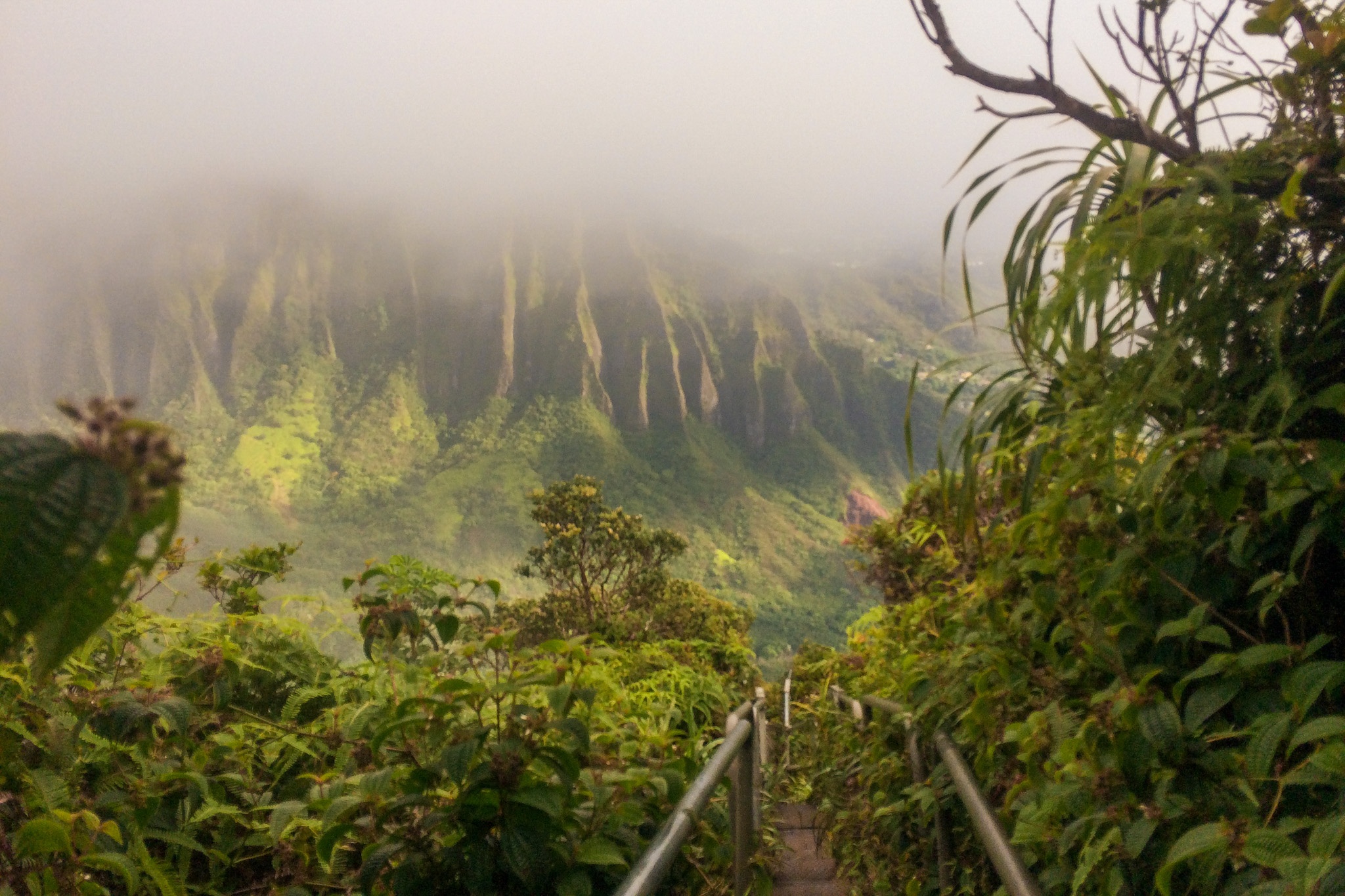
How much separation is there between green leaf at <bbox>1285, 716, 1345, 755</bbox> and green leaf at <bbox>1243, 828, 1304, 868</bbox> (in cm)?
10


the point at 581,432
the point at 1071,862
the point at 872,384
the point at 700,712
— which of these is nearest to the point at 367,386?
the point at 581,432

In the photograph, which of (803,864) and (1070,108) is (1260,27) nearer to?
(1070,108)

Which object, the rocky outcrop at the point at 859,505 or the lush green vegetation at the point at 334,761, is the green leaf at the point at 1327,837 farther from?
the rocky outcrop at the point at 859,505

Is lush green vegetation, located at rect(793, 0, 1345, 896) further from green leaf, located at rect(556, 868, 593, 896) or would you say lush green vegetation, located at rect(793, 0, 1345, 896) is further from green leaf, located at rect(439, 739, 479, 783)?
green leaf, located at rect(439, 739, 479, 783)

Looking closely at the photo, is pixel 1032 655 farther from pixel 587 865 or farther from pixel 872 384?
pixel 872 384

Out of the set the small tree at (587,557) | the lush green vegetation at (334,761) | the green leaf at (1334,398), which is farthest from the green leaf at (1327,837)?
the small tree at (587,557)

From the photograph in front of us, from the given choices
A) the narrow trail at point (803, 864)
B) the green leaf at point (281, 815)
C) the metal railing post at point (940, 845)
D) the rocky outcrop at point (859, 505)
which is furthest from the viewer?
the rocky outcrop at point (859, 505)

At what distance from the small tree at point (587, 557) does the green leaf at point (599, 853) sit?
24.4ft

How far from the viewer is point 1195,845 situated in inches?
35.8

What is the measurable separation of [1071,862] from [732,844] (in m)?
0.57

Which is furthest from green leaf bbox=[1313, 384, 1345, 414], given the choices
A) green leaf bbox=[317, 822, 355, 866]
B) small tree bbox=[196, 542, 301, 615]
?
small tree bbox=[196, 542, 301, 615]

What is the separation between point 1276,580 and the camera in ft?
3.66

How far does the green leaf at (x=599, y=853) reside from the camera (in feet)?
3.61

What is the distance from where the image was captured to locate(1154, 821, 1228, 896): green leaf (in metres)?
0.90
